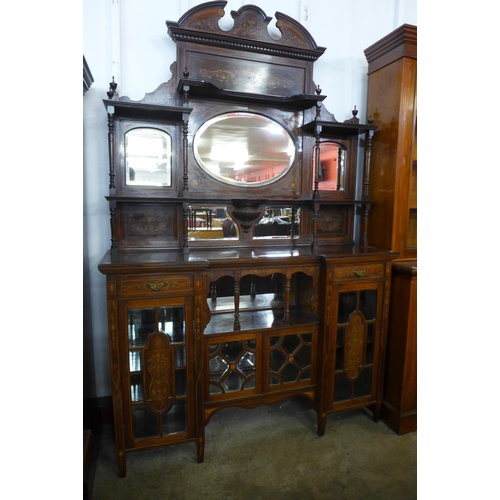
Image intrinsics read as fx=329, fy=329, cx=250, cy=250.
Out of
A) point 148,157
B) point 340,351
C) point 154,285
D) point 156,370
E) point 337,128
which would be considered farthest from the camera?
point 337,128

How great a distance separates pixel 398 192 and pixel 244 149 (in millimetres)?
1042

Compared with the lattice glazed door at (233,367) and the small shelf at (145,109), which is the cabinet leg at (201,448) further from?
the small shelf at (145,109)

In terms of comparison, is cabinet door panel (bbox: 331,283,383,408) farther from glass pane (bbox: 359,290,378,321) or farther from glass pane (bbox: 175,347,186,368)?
glass pane (bbox: 175,347,186,368)

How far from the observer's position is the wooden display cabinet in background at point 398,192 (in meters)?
2.05

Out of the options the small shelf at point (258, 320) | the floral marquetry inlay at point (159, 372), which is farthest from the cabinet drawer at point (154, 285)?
the small shelf at point (258, 320)

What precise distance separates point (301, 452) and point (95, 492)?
1.13 meters

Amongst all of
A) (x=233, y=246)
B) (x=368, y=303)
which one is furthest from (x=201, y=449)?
(x=368, y=303)

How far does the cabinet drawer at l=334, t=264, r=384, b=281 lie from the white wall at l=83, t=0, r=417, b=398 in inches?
50.4

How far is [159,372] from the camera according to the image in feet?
5.76

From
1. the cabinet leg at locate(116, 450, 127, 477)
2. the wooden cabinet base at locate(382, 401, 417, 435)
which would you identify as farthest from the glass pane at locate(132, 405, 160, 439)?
the wooden cabinet base at locate(382, 401, 417, 435)

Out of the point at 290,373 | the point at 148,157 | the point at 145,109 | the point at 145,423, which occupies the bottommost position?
the point at 145,423

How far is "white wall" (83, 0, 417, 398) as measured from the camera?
1.93 meters

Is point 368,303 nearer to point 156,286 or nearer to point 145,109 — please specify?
point 156,286

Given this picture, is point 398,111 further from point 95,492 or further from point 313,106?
point 95,492
